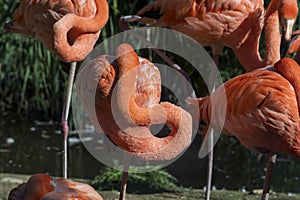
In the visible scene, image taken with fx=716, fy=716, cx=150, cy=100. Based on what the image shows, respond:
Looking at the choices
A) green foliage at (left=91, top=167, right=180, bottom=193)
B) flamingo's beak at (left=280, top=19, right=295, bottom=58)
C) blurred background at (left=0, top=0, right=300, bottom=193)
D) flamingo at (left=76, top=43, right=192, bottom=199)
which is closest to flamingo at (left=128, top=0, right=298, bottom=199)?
flamingo's beak at (left=280, top=19, right=295, bottom=58)

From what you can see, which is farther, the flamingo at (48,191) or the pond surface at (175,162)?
the pond surface at (175,162)

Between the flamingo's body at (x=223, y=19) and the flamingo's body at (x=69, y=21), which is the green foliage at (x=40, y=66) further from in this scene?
the flamingo's body at (x=69, y=21)

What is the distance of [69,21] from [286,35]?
129 centimetres

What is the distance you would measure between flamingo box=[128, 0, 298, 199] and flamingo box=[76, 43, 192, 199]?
0.66 m

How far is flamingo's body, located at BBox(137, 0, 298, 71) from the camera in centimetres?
419

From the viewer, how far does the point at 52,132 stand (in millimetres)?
6906

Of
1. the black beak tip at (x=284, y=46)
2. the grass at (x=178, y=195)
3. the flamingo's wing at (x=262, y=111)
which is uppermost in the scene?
the black beak tip at (x=284, y=46)

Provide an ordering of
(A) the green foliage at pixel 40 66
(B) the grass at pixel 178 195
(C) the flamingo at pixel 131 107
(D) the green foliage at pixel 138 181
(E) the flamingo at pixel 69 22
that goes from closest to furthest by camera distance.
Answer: (C) the flamingo at pixel 131 107 → (E) the flamingo at pixel 69 22 → (B) the grass at pixel 178 195 → (D) the green foliage at pixel 138 181 → (A) the green foliage at pixel 40 66

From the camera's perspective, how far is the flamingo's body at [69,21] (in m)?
3.92

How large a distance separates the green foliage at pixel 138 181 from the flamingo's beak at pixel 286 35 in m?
1.36

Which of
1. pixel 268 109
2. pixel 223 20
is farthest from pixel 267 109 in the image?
pixel 223 20

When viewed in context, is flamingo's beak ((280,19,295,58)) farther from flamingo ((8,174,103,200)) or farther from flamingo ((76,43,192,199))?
flamingo ((8,174,103,200))

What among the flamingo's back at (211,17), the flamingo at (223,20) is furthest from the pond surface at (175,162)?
the flamingo's back at (211,17)

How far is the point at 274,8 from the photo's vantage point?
4410 mm
